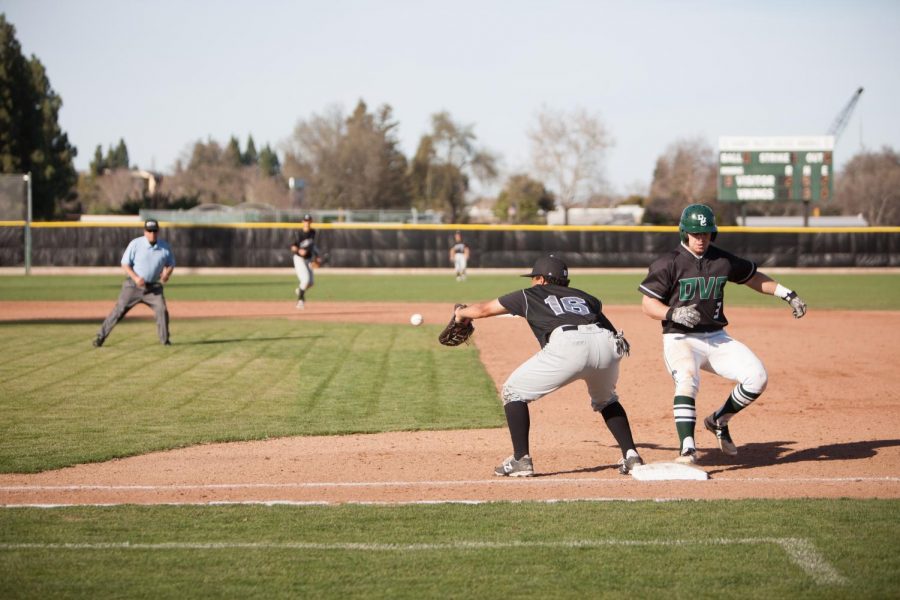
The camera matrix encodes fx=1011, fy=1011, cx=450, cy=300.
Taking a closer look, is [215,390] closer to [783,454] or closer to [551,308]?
[551,308]

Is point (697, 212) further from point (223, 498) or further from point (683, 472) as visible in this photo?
point (223, 498)

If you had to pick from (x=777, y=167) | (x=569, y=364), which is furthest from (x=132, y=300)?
(x=777, y=167)

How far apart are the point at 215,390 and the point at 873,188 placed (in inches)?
2956

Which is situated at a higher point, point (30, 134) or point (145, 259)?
point (30, 134)

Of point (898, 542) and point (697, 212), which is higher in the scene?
point (697, 212)

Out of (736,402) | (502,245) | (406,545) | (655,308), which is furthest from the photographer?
(502,245)

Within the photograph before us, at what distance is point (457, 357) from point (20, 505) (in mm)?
→ 9540

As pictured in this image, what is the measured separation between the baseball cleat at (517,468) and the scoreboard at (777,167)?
118ft

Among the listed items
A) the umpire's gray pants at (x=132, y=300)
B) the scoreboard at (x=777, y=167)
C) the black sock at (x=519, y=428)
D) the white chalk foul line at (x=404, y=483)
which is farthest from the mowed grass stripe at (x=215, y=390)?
the scoreboard at (x=777, y=167)

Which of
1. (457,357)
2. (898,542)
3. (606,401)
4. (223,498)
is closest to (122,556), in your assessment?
(223,498)

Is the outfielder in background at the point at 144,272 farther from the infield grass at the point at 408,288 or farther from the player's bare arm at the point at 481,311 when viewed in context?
the infield grass at the point at 408,288

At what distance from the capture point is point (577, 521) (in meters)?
6.13

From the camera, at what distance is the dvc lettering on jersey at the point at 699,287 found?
7.80 metres

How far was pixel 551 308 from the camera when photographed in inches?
292
